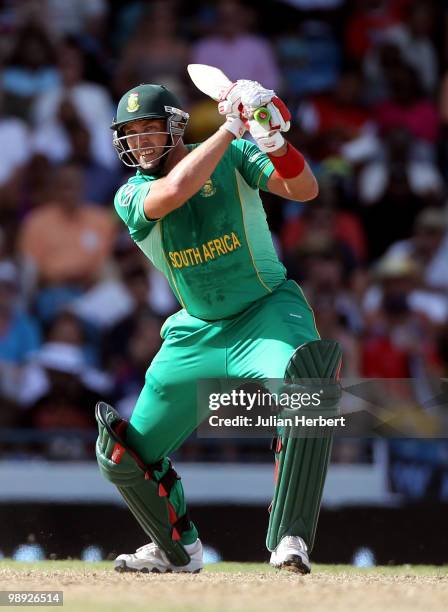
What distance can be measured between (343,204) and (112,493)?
3.69 m

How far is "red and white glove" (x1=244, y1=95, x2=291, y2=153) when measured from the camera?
15.5ft

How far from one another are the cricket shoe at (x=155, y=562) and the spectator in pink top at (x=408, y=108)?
17.6 ft

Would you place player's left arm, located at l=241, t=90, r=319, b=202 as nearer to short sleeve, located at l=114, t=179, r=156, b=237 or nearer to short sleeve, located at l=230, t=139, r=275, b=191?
short sleeve, located at l=230, t=139, r=275, b=191

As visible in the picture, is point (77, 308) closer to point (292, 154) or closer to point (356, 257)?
point (356, 257)

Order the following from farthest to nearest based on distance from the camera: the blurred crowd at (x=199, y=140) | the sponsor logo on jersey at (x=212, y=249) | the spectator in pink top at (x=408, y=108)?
the spectator in pink top at (x=408, y=108), the blurred crowd at (x=199, y=140), the sponsor logo on jersey at (x=212, y=249)

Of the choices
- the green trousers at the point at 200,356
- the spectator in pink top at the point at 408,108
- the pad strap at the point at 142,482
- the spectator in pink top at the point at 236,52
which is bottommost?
the pad strap at the point at 142,482

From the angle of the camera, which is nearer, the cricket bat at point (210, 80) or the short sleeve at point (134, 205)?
the short sleeve at point (134, 205)

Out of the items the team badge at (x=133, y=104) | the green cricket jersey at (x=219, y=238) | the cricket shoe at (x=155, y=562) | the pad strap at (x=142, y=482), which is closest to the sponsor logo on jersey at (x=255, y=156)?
the green cricket jersey at (x=219, y=238)

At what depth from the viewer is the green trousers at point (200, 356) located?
495 centimetres

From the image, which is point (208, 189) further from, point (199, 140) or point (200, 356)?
point (199, 140)

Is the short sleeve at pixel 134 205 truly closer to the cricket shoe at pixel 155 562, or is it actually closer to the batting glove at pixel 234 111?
the batting glove at pixel 234 111

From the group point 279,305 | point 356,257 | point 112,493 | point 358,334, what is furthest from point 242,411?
point 356,257

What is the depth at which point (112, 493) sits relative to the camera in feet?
22.5

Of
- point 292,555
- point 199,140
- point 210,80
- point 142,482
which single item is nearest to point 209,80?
point 210,80
